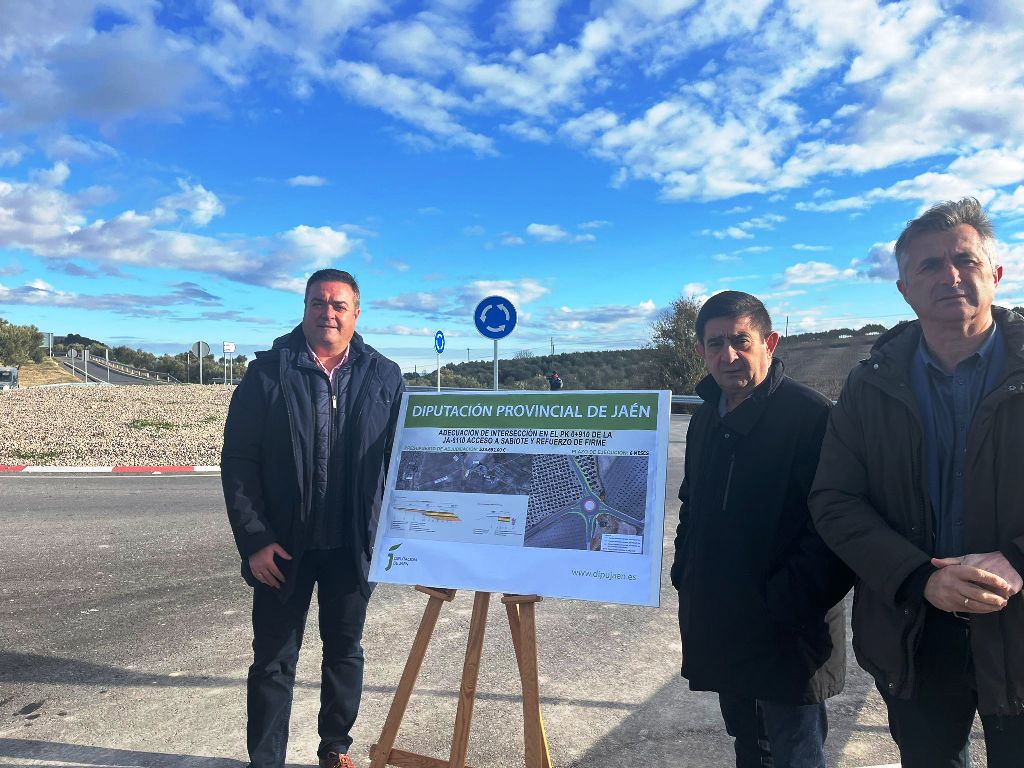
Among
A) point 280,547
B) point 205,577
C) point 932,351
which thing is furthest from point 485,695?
point 205,577

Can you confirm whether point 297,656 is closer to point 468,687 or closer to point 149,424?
point 468,687

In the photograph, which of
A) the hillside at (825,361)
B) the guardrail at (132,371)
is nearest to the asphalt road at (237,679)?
the hillside at (825,361)

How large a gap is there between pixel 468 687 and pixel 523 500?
747 mm

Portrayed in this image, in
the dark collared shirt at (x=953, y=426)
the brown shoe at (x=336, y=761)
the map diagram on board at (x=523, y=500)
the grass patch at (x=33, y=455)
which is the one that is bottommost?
the brown shoe at (x=336, y=761)

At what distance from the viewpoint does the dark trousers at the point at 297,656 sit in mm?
3049

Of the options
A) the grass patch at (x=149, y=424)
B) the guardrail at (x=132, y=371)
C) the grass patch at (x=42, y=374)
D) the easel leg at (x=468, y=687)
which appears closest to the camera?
the easel leg at (x=468, y=687)

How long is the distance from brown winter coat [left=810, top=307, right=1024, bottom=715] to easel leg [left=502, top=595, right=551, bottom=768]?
1.11m

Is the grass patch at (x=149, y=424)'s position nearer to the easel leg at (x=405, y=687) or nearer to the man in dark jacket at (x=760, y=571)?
the easel leg at (x=405, y=687)

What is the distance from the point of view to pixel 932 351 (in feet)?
7.25

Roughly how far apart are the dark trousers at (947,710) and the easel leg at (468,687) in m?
1.43

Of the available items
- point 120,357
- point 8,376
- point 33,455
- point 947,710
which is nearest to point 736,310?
point 947,710

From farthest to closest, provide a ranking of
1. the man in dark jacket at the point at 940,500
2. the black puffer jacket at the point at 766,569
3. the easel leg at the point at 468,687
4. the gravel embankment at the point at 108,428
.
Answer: the gravel embankment at the point at 108,428 < the easel leg at the point at 468,687 < the black puffer jacket at the point at 766,569 < the man in dark jacket at the point at 940,500

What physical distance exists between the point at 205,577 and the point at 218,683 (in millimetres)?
2141

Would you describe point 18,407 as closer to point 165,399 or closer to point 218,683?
point 165,399
